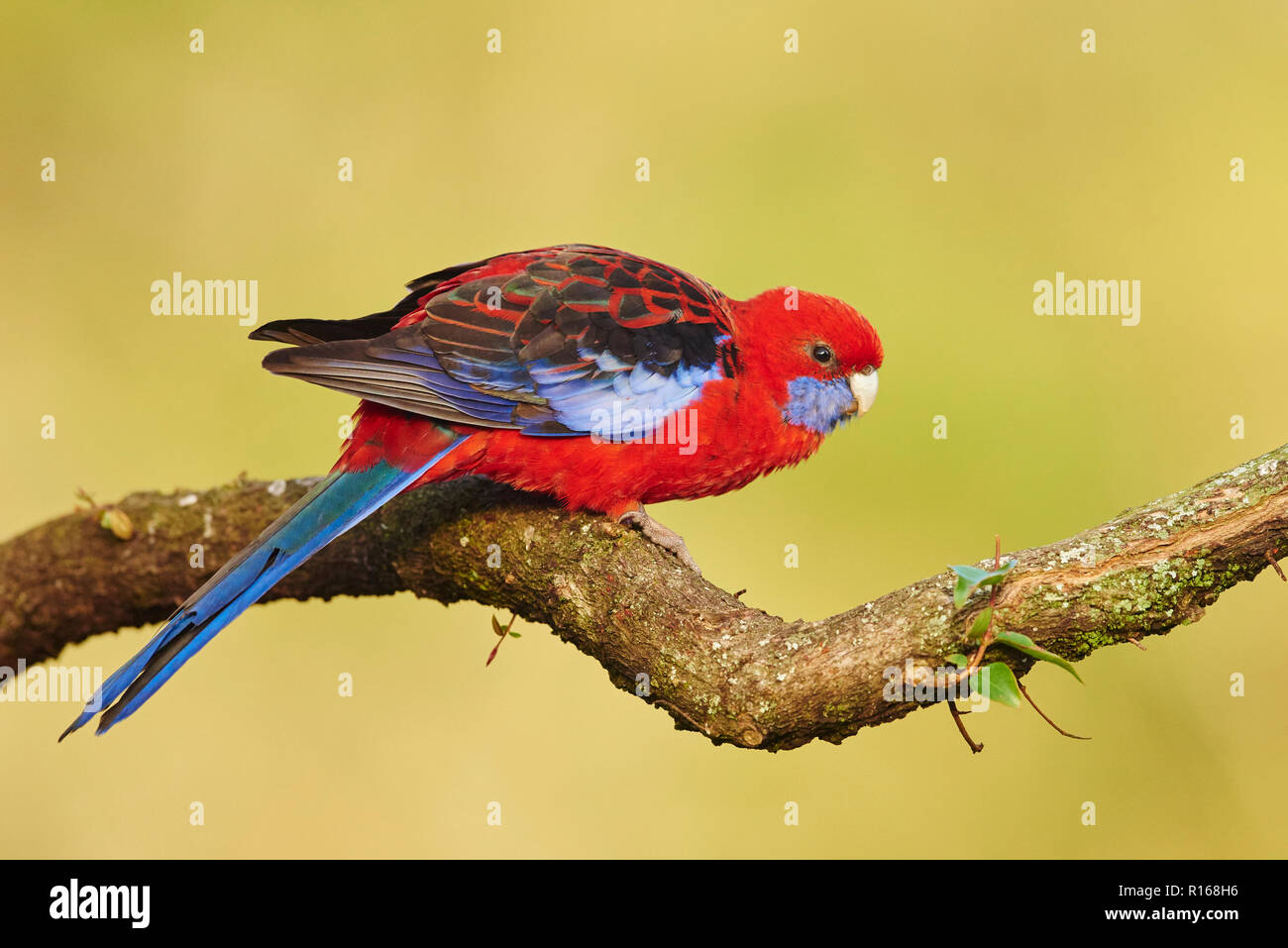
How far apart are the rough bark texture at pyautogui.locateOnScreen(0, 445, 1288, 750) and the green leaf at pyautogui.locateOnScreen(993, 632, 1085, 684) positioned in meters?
0.05

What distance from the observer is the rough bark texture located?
2549mm

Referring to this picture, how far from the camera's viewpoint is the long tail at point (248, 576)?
299 cm

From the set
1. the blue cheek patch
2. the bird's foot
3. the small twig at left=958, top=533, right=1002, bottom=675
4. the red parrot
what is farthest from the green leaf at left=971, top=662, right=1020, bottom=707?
the blue cheek patch

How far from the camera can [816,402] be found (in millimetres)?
3885

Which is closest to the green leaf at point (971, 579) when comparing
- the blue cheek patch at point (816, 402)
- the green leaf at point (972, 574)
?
the green leaf at point (972, 574)

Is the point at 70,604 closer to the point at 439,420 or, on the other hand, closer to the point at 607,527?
the point at 439,420

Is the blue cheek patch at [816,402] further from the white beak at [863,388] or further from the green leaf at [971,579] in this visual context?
the green leaf at [971,579]

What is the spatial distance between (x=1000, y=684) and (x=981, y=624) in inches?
5.6

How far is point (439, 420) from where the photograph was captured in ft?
11.4

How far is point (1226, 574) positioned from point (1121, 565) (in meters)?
0.26

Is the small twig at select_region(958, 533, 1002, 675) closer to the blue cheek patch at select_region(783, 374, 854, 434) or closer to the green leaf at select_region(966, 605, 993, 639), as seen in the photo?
the green leaf at select_region(966, 605, 993, 639)

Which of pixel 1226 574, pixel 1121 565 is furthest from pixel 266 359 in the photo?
pixel 1226 574

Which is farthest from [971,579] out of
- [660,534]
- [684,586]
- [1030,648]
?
[660,534]

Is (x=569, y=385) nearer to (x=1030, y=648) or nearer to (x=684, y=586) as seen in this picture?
(x=684, y=586)
